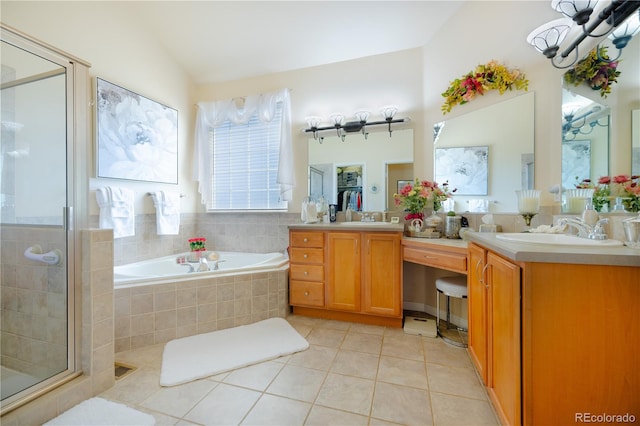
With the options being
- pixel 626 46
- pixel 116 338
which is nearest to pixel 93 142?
pixel 116 338

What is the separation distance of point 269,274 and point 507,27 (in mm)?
2916

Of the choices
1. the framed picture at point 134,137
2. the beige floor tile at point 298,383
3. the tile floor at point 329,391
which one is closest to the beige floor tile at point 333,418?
the tile floor at point 329,391

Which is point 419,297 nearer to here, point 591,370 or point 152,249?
point 591,370

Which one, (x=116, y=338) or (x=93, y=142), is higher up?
(x=93, y=142)

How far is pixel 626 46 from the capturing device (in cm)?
131

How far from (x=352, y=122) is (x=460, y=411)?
2642 mm

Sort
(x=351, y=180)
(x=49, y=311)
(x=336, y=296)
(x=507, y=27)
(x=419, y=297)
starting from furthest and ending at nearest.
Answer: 1. (x=351, y=180)
2. (x=419, y=297)
3. (x=336, y=296)
4. (x=507, y=27)
5. (x=49, y=311)

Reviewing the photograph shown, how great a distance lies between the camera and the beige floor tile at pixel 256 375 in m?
1.57

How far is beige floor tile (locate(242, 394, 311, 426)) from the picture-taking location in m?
1.29

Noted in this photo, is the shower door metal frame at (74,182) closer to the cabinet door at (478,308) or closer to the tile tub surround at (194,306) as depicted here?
the tile tub surround at (194,306)

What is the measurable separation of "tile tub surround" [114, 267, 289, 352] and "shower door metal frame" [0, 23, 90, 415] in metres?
0.43

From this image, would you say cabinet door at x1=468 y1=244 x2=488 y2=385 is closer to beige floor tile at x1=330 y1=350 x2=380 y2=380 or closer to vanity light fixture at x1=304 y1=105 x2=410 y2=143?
beige floor tile at x1=330 y1=350 x2=380 y2=380

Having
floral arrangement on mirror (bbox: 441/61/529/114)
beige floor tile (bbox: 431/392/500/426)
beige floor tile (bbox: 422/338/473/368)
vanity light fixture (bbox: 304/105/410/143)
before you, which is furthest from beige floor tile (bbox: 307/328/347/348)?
floral arrangement on mirror (bbox: 441/61/529/114)

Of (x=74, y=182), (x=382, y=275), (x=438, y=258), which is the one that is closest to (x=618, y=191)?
(x=438, y=258)
